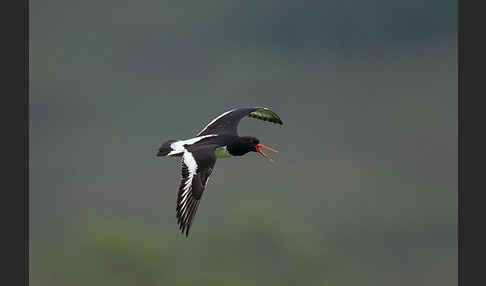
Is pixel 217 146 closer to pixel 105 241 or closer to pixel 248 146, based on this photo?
pixel 248 146

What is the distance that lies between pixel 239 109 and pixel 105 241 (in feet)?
40.8

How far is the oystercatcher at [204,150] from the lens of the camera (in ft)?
24.7

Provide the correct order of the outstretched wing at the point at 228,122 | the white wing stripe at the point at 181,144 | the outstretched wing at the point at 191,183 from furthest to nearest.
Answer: the outstretched wing at the point at 228,122 < the white wing stripe at the point at 181,144 < the outstretched wing at the point at 191,183

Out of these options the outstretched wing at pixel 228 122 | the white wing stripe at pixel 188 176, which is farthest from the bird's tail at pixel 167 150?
the outstretched wing at pixel 228 122

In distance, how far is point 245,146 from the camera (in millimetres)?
8891

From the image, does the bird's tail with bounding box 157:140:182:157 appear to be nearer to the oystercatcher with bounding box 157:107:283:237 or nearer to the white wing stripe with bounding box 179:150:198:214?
the oystercatcher with bounding box 157:107:283:237

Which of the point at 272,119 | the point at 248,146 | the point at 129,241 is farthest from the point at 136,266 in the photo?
the point at 248,146

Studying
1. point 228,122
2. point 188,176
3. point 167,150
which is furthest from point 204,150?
point 228,122

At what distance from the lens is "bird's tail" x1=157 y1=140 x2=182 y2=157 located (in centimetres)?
840

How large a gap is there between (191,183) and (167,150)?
1.06 metres

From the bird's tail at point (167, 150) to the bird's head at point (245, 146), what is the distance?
2.60 feet

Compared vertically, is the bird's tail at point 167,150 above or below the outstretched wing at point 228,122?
below

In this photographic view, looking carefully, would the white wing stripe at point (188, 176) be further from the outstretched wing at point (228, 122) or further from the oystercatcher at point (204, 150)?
the outstretched wing at point (228, 122)

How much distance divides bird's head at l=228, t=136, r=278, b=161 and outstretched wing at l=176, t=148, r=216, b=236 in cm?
87
